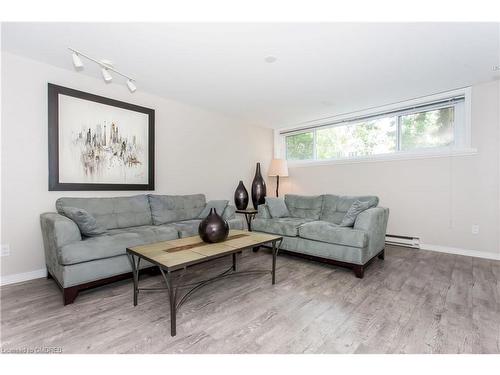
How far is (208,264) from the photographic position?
3.05 metres

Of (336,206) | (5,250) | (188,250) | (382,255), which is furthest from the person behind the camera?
(336,206)

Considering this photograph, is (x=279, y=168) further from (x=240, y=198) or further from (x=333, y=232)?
(x=333, y=232)

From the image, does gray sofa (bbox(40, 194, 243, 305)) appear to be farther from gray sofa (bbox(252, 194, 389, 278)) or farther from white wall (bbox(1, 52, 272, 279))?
gray sofa (bbox(252, 194, 389, 278))

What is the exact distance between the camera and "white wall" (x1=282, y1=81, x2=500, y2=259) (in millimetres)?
3207

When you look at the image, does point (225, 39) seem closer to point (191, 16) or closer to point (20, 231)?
point (191, 16)

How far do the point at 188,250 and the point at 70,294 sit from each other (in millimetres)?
1070

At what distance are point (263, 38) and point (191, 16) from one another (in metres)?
0.65

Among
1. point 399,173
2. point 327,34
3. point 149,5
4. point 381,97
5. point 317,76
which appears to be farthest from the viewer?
point 399,173

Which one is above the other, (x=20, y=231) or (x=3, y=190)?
(x=3, y=190)

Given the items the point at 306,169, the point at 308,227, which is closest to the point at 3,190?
the point at 308,227

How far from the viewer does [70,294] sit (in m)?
2.01

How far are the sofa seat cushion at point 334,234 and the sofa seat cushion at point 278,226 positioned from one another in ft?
0.36

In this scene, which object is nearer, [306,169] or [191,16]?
[191,16]

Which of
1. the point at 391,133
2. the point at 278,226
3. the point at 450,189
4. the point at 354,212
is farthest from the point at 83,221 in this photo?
the point at 450,189
